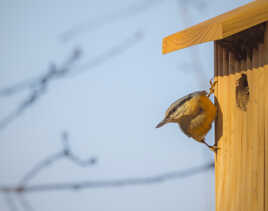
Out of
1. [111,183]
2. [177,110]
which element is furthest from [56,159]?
[177,110]

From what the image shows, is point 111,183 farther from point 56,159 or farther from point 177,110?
point 177,110

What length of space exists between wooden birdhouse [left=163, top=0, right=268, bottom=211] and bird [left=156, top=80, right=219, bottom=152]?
4cm

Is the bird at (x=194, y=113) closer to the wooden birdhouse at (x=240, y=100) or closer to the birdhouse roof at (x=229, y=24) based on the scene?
the wooden birdhouse at (x=240, y=100)

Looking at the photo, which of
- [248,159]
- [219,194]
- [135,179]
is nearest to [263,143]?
[248,159]

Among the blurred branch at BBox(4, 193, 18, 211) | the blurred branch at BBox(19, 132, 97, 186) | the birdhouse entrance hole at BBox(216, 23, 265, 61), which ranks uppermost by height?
the birdhouse entrance hole at BBox(216, 23, 265, 61)

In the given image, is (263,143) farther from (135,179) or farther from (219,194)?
(135,179)

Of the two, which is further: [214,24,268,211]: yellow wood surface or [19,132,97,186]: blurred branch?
[19,132,97,186]: blurred branch

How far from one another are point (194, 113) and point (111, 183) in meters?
0.89

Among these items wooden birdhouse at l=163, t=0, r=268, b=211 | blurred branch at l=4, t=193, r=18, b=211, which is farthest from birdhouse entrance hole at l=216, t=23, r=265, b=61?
blurred branch at l=4, t=193, r=18, b=211

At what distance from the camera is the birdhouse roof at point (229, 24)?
1.87 ft

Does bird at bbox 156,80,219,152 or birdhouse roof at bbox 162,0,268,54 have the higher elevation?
birdhouse roof at bbox 162,0,268,54

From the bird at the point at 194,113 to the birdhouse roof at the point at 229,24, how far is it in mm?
144

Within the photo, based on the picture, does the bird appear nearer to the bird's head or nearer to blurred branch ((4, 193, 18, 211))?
the bird's head

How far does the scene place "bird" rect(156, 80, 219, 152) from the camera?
0.70 metres
